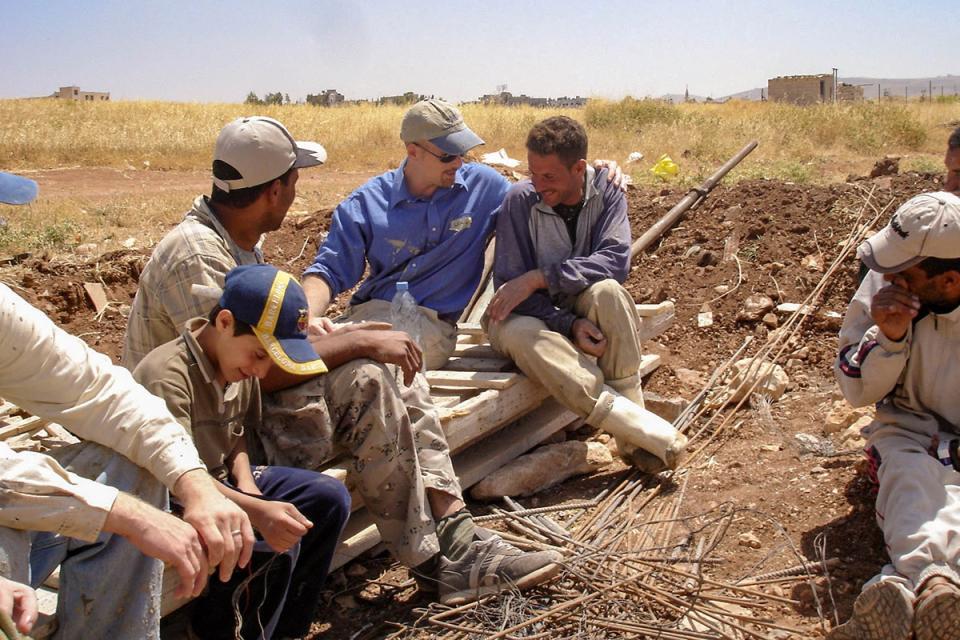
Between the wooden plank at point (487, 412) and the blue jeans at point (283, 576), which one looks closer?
the blue jeans at point (283, 576)

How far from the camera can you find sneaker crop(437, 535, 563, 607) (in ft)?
11.5

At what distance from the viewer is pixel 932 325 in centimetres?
363

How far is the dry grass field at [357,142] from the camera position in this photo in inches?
532

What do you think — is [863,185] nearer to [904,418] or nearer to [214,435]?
[904,418]

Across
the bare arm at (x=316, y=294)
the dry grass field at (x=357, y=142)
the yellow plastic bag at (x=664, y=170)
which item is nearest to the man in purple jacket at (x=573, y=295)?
the bare arm at (x=316, y=294)

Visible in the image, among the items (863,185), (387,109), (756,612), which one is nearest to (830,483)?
(756,612)

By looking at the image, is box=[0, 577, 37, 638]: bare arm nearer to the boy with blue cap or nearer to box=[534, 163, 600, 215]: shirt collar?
the boy with blue cap

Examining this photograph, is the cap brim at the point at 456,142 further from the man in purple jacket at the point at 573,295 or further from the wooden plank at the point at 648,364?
the wooden plank at the point at 648,364

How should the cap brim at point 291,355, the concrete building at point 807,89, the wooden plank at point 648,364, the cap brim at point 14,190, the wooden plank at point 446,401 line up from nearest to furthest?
the cap brim at point 14,190, the cap brim at point 291,355, the wooden plank at point 446,401, the wooden plank at point 648,364, the concrete building at point 807,89

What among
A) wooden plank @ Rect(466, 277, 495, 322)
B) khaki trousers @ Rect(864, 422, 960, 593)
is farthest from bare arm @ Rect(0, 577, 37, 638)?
wooden plank @ Rect(466, 277, 495, 322)

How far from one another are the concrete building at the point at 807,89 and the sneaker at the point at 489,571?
40897 millimetres

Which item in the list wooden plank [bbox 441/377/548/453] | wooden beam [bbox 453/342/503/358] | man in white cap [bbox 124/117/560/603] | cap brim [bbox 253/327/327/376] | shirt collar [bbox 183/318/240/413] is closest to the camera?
cap brim [bbox 253/327/327/376]

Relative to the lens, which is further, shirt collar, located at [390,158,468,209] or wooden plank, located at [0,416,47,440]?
shirt collar, located at [390,158,468,209]

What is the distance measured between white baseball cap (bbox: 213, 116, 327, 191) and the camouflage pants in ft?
2.77
